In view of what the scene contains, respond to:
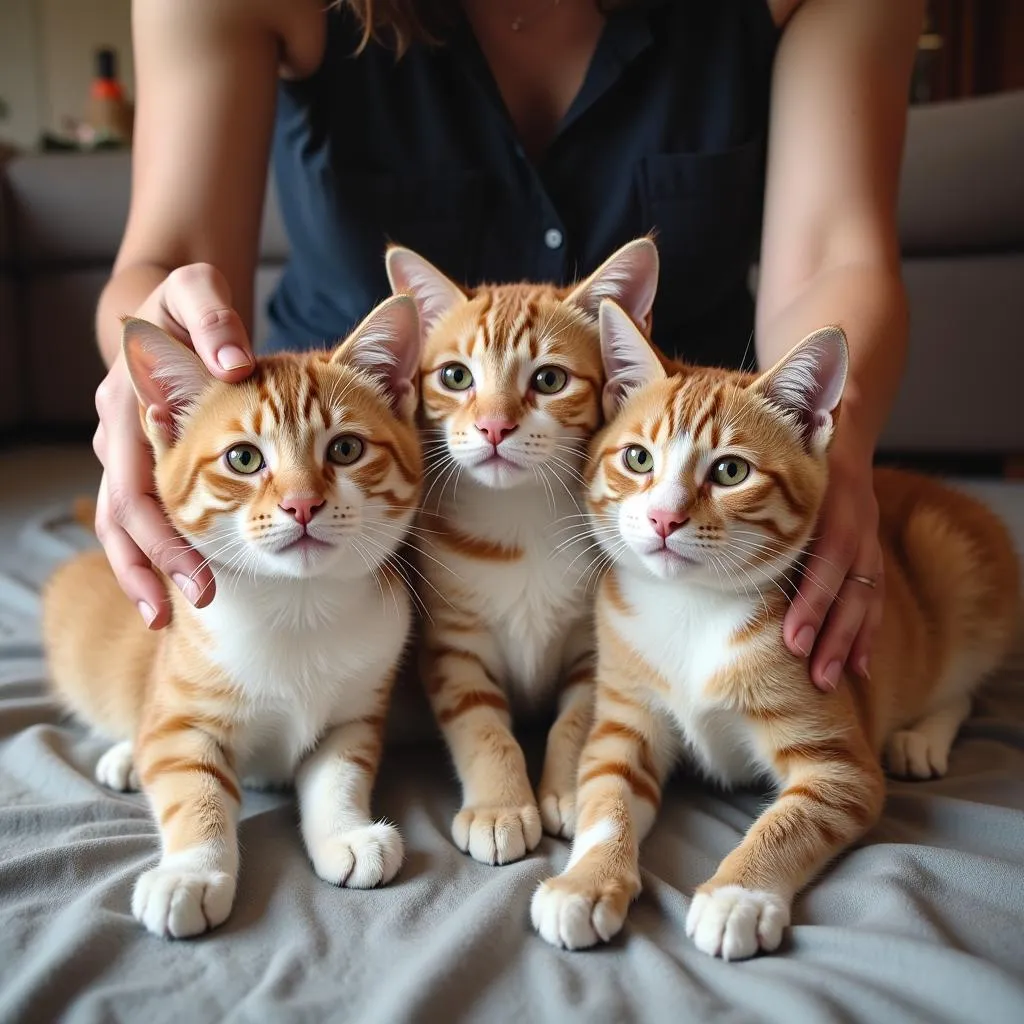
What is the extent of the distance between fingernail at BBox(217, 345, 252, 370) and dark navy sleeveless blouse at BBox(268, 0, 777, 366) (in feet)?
1.97

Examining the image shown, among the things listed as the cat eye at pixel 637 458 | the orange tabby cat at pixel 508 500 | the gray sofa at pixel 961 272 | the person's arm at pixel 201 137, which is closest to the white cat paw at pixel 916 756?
the orange tabby cat at pixel 508 500

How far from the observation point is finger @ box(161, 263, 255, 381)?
3.28ft

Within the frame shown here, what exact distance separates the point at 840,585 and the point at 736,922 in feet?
→ 1.24

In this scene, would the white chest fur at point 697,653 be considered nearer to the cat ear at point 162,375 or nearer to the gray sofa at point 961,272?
the cat ear at point 162,375

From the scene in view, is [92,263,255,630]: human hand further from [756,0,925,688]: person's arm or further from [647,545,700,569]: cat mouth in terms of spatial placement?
[756,0,925,688]: person's arm

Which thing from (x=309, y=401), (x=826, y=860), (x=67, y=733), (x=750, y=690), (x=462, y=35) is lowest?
→ (x=67, y=733)

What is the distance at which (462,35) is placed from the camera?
1487 millimetres

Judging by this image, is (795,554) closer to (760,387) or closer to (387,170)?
(760,387)

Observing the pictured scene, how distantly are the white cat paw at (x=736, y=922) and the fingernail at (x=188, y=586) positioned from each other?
56 cm

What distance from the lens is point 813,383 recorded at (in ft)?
3.40

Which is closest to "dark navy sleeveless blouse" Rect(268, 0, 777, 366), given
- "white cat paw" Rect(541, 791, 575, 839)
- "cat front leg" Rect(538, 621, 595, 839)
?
"cat front leg" Rect(538, 621, 595, 839)

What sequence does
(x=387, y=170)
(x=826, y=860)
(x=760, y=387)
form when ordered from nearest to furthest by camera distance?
1. (x=826, y=860)
2. (x=760, y=387)
3. (x=387, y=170)

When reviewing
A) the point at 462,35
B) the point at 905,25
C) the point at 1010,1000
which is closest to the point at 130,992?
the point at 1010,1000

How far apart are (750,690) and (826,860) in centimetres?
18
